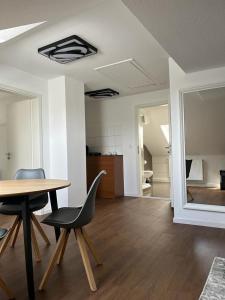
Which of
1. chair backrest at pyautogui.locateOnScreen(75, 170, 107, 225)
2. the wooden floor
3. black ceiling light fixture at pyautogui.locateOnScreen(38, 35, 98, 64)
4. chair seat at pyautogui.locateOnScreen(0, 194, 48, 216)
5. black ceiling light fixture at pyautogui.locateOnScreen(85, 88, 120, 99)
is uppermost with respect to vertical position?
black ceiling light fixture at pyautogui.locateOnScreen(85, 88, 120, 99)

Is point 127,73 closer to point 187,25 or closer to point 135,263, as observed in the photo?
point 187,25

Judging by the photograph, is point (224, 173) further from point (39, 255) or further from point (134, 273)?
point (39, 255)

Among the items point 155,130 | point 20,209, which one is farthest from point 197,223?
point 155,130

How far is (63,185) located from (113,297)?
2.90ft

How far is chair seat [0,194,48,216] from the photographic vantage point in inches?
86.4

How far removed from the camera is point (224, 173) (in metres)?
3.48

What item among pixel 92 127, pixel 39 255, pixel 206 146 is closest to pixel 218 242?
pixel 206 146

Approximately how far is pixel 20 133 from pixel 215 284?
3.64 m

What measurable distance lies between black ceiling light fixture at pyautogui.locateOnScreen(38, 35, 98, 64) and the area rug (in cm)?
258

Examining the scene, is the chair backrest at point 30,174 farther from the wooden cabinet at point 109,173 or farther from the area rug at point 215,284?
the wooden cabinet at point 109,173

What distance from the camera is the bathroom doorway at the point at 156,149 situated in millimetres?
5809

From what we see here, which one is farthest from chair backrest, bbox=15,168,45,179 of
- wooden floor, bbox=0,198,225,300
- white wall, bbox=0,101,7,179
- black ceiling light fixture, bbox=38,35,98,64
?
white wall, bbox=0,101,7,179

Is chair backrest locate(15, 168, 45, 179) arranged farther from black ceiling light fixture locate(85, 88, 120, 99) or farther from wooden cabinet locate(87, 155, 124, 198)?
black ceiling light fixture locate(85, 88, 120, 99)

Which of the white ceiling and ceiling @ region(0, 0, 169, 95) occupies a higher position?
ceiling @ region(0, 0, 169, 95)
